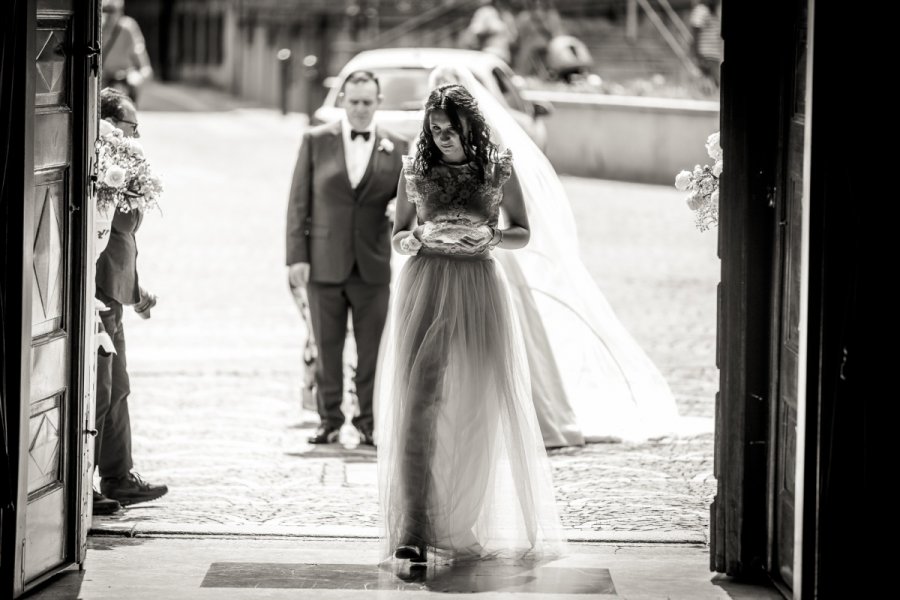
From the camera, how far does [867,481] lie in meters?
5.59

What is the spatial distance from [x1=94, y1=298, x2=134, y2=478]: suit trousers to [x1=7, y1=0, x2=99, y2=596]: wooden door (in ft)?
3.50

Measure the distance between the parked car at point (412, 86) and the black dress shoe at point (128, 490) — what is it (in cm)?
727

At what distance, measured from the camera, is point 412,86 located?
683 inches

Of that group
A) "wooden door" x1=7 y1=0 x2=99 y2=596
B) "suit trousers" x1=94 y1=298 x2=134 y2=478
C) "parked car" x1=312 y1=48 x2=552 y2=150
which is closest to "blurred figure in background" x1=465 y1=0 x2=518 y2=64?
"parked car" x1=312 y1=48 x2=552 y2=150

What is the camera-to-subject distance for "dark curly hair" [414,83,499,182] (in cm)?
681

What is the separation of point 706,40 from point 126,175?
22692mm

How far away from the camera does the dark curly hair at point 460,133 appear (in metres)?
6.81

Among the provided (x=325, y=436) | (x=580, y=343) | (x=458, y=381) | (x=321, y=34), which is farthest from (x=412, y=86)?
(x=321, y=34)

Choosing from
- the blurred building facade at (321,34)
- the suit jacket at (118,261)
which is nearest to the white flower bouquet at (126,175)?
the suit jacket at (118,261)

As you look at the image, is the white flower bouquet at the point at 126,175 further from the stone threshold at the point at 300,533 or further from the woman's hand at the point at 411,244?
the stone threshold at the point at 300,533

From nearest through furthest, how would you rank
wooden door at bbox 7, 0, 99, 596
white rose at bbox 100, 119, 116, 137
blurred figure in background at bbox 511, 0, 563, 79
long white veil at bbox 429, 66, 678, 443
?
wooden door at bbox 7, 0, 99, 596, white rose at bbox 100, 119, 116, 137, long white veil at bbox 429, 66, 678, 443, blurred figure in background at bbox 511, 0, 563, 79

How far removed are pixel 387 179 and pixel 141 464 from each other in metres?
2.09

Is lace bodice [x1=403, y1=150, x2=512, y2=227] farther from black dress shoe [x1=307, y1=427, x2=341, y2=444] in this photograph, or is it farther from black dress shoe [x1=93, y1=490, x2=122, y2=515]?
black dress shoe [x1=307, y1=427, x2=341, y2=444]

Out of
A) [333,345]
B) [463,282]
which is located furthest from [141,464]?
[463,282]
